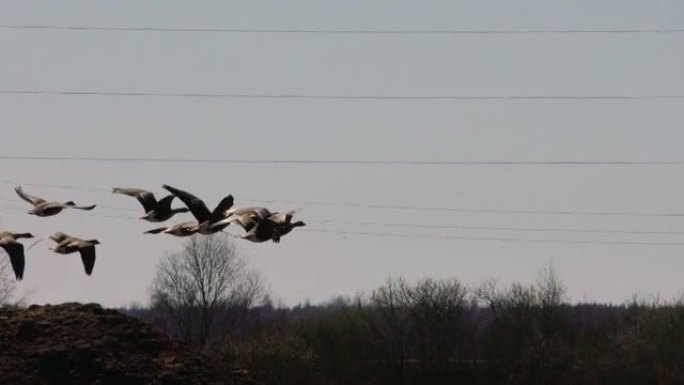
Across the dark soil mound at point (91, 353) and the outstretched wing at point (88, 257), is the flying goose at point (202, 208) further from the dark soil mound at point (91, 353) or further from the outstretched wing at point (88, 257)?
the dark soil mound at point (91, 353)

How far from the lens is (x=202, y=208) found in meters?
12.3

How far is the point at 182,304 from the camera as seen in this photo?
2357 inches

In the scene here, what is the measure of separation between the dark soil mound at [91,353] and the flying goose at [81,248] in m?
1.53

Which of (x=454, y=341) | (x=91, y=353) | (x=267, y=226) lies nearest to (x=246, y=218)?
(x=267, y=226)

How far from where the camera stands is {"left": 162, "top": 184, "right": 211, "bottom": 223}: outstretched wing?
12227 millimetres

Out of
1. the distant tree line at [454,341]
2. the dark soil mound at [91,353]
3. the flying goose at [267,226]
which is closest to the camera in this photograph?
the flying goose at [267,226]

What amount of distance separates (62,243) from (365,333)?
Result: 40.9 metres

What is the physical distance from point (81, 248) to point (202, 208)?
3.90ft

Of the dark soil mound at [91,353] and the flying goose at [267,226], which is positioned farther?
the dark soil mound at [91,353]

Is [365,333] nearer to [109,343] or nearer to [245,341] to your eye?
[245,341]

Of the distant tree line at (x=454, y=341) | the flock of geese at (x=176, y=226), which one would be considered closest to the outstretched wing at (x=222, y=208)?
the flock of geese at (x=176, y=226)

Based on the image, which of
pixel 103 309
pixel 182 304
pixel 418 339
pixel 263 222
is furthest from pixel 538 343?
pixel 263 222

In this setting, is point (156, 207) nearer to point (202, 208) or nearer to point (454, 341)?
point (202, 208)

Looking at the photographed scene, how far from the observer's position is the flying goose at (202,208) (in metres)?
12.1
